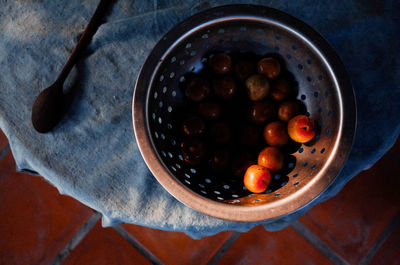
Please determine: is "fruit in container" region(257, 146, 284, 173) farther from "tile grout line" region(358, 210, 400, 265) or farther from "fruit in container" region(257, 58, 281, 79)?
"tile grout line" region(358, 210, 400, 265)

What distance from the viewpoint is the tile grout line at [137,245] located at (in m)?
0.82

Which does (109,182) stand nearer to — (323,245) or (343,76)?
(343,76)

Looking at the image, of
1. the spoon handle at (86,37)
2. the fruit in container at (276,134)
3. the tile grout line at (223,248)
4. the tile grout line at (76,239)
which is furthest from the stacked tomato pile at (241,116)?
the tile grout line at (76,239)

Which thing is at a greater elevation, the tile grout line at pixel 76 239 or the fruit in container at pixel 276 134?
the fruit in container at pixel 276 134

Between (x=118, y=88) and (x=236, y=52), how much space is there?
220 millimetres

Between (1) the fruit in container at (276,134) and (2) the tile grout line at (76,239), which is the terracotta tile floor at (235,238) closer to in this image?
(2) the tile grout line at (76,239)

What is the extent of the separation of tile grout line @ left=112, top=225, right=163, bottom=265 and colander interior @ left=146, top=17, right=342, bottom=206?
0.43 meters

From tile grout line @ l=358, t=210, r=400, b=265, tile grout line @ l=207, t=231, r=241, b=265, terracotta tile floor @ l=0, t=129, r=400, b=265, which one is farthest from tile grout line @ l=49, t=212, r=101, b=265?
tile grout line @ l=358, t=210, r=400, b=265

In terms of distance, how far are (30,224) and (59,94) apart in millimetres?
525

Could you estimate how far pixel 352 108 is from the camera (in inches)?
16.5

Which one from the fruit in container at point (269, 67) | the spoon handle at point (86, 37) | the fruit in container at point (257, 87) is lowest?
the fruit in container at point (257, 87)

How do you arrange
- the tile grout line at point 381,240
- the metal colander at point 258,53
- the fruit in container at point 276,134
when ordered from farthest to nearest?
the tile grout line at point 381,240
the fruit in container at point 276,134
the metal colander at point 258,53

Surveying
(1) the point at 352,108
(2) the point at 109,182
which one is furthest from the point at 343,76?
(2) the point at 109,182

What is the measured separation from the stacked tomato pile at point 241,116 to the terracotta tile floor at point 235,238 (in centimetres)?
40
